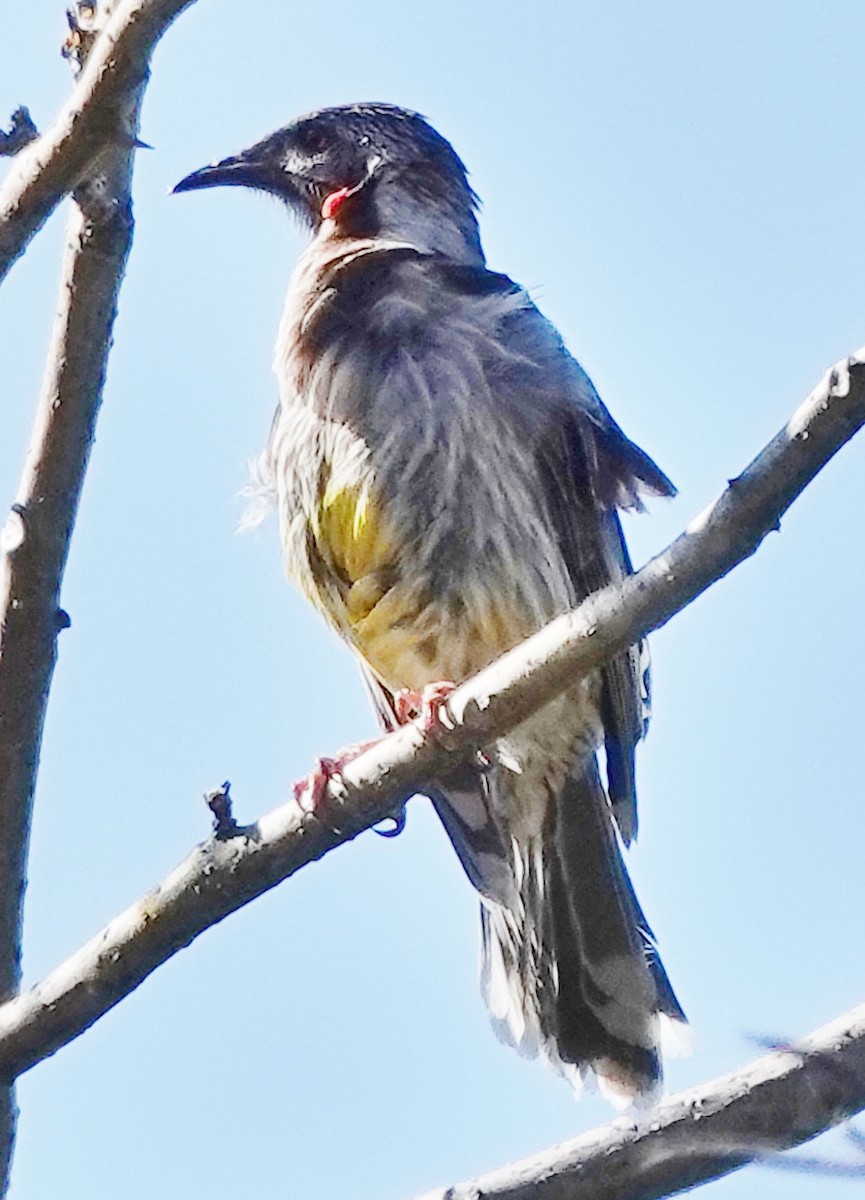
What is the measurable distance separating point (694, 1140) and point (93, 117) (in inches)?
71.2

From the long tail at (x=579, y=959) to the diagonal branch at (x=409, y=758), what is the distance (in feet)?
4.93

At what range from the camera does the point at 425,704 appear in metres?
3.34

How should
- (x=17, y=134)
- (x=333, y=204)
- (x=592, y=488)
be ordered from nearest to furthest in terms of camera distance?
(x=17, y=134), (x=592, y=488), (x=333, y=204)

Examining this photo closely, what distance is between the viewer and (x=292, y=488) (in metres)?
4.72

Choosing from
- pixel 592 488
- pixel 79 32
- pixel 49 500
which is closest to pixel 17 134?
pixel 79 32

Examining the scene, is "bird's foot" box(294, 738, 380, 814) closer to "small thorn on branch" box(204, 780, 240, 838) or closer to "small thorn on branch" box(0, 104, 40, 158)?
"small thorn on branch" box(204, 780, 240, 838)

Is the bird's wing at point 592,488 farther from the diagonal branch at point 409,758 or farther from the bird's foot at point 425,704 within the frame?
the diagonal branch at point 409,758

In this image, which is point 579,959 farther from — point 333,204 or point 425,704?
point 333,204

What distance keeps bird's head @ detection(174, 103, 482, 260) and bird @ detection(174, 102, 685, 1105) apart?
45 centimetres

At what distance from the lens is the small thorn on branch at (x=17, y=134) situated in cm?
307

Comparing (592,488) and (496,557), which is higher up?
(592,488)

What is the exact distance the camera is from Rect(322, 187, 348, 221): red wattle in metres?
5.48

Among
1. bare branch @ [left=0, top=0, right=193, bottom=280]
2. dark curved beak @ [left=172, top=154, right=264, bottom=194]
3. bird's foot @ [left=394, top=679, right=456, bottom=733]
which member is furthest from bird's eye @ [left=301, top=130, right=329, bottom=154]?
bare branch @ [left=0, top=0, right=193, bottom=280]

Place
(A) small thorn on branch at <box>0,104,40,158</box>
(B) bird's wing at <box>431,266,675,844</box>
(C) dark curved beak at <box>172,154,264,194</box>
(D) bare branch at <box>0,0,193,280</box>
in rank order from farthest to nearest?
(C) dark curved beak at <box>172,154,264,194</box> < (B) bird's wing at <box>431,266,675,844</box> < (A) small thorn on branch at <box>0,104,40,158</box> < (D) bare branch at <box>0,0,193,280</box>
